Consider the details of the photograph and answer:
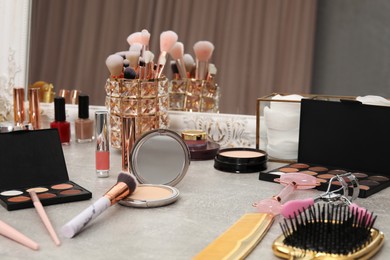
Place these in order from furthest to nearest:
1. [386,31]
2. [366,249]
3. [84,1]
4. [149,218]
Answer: [84,1] → [386,31] → [149,218] → [366,249]

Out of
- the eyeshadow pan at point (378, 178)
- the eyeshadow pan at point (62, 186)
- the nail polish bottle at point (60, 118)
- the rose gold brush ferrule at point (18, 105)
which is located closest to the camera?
the eyeshadow pan at point (62, 186)

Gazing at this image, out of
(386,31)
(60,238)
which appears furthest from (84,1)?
(60,238)

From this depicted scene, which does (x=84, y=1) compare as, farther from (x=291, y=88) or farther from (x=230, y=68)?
(x=291, y=88)

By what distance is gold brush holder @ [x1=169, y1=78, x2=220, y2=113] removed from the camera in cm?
157

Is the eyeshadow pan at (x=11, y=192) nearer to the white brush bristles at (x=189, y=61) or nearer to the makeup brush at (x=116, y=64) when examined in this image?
the makeup brush at (x=116, y=64)

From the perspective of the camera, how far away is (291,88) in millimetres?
1504

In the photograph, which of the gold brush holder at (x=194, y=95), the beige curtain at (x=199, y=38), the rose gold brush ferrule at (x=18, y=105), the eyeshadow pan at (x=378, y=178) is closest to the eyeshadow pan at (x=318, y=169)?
the eyeshadow pan at (x=378, y=178)

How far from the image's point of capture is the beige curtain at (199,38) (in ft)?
4.87

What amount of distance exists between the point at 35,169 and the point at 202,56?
0.57 m

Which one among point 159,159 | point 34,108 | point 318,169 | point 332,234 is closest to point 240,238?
point 332,234

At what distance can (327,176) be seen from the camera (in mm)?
1260

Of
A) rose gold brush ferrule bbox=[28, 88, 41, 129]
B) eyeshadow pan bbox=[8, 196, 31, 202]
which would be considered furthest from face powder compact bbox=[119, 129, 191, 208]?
rose gold brush ferrule bbox=[28, 88, 41, 129]

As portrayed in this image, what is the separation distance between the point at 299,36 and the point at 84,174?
0.60 m

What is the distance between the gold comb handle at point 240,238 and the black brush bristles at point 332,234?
0.05m
